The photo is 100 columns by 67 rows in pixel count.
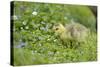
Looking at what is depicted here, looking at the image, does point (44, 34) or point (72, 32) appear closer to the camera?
point (44, 34)

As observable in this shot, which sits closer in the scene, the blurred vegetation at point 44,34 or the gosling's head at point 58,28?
the blurred vegetation at point 44,34

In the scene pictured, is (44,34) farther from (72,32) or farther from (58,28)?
(72,32)

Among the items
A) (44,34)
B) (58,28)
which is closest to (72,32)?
(58,28)

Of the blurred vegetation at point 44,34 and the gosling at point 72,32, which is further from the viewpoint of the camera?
the gosling at point 72,32
